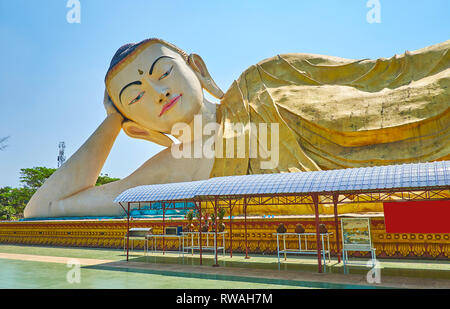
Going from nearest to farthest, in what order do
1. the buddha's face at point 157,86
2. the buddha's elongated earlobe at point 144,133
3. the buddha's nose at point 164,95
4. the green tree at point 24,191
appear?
the buddha's nose at point 164,95, the buddha's face at point 157,86, the buddha's elongated earlobe at point 144,133, the green tree at point 24,191

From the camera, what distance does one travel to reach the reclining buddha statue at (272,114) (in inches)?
517

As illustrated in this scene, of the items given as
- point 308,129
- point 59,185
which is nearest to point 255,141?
point 308,129

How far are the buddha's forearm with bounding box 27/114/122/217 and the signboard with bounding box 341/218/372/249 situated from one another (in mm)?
13364

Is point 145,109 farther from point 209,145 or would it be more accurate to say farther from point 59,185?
point 59,185

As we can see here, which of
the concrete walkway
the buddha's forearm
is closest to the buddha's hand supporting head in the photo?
the buddha's forearm

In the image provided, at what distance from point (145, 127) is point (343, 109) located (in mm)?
9381

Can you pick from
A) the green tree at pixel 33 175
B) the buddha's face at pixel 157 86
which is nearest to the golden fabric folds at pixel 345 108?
the buddha's face at pixel 157 86

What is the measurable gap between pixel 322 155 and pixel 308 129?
122cm

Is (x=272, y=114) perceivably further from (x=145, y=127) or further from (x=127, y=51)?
(x=127, y=51)

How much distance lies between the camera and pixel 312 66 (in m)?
16.7

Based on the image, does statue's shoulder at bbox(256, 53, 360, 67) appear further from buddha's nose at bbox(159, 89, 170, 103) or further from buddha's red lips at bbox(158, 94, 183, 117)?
buddha's nose at bbox(159, 89, 170, 103)

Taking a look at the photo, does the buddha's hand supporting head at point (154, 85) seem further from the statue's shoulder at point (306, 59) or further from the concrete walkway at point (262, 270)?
the concrete walkway at point (262, 270)

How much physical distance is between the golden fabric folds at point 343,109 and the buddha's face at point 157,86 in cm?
186
